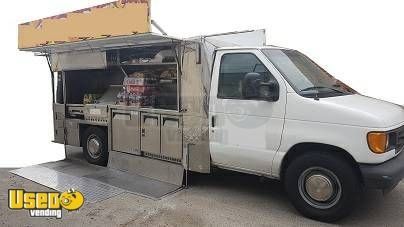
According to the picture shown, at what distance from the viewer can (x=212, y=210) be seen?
4922 millimetres

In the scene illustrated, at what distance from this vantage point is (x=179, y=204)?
16.9 feet

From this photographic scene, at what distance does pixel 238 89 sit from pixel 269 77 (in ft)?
1.64

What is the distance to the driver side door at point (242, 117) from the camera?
4781 millimetres

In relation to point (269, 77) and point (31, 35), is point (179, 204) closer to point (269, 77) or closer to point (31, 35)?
point (269, 77)

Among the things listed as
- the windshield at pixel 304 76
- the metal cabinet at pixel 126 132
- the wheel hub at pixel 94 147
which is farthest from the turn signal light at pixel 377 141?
the wheel hub at pixel 94 147

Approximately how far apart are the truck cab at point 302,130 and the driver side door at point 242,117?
1 cm

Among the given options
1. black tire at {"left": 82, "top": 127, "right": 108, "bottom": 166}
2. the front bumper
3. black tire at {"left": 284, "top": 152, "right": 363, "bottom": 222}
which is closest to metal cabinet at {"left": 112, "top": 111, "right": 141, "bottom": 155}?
black tire at {"left": 82, "top": 127, "right": 108, "bottom": 166}

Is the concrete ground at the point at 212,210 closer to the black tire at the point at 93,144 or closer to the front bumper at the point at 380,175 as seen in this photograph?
the front bumper at the point at 380,175

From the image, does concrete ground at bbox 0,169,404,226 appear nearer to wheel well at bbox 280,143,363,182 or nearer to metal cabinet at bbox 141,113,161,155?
wheel well at bbox 280,143,363,182

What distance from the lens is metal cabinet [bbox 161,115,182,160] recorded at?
589 centimetres

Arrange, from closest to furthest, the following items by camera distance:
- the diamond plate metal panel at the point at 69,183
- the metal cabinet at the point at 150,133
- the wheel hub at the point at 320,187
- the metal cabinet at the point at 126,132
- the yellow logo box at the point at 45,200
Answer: the wheel hub at the point at 320,187 < the yellow logo box at the point at 45,200 < the diamond plate metal panel at the point at 69,183 < the metal cabinet at the point at 150,133 < the metal cabinet at the point at 126,132

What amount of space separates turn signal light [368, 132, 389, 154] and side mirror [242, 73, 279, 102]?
4.05ft

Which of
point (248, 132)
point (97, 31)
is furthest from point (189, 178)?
point (97, 31)

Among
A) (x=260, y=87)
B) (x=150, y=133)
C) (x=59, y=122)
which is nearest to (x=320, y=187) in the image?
(x=260, y=87)
